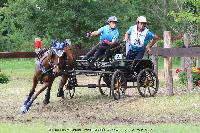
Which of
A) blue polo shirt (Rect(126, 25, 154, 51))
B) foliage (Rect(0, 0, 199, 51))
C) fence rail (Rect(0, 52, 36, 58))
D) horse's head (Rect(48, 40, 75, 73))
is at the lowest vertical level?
fence rail (Rect(0, 52, 36, 58))

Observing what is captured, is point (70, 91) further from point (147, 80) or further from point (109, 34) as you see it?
point (147, 80)

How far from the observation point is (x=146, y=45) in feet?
60.6

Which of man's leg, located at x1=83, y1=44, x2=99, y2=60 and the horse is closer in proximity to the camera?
the horse

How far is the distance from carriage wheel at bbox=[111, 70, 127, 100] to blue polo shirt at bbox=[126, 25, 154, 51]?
0.88m

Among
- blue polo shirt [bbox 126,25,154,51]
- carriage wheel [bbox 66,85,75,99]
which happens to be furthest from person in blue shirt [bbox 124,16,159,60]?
carriage wheel [bbox 66,85,75,99]

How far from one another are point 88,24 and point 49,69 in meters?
14.9

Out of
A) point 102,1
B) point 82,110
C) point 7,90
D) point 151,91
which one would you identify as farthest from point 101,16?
point 82,110

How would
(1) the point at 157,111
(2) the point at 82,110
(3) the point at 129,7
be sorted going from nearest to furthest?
(1) the point at 157,111
(2) the point at 82,110
(3) the point at 129,7

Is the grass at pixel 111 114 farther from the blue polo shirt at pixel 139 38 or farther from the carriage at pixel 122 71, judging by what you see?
the blue polo shirt at pixel 139 38

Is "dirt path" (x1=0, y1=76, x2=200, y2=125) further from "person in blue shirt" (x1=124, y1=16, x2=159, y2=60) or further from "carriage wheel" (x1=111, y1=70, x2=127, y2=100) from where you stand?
"person in blue shirt" (x1=124, y1=16, x2=159, y2=60)

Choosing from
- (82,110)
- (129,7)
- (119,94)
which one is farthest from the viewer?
(129,7)

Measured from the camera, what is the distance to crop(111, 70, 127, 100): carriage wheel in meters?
17.7

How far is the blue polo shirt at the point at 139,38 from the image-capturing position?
59.8ft

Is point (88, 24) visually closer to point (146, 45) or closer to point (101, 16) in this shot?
point (101, 16)
